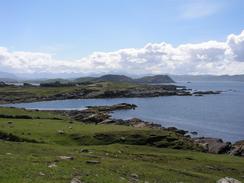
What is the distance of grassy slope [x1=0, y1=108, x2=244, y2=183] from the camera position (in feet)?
105

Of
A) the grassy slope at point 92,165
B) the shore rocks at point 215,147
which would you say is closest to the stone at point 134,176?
the grassy slope at point 92,165

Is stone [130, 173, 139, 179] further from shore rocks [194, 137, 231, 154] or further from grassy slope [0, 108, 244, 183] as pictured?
shore rocks [194, 137, 231, 154]

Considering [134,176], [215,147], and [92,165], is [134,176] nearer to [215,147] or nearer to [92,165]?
[92,165]

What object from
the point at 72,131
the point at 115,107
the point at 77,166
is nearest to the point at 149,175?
the point at 77,166

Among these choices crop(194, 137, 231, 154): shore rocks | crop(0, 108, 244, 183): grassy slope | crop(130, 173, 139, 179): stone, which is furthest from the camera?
crop(194, 137, 231, 154): shore rocks

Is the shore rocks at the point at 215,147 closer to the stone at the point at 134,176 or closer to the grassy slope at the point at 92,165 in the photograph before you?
the grassy slope at the point at 92,165

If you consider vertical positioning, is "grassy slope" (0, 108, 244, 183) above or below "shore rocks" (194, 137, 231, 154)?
above

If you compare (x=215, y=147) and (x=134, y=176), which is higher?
(x=134, y=176)

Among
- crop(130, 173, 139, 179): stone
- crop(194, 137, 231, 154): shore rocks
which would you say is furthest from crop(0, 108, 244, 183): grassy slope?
crop(194, 137, 231, 154): shore rocks

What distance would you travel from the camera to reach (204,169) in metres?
48.5

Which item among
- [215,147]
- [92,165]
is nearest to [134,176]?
[92,165]

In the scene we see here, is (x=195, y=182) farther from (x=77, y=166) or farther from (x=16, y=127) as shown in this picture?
(x=16, y=127)

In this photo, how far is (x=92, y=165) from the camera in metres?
39.2

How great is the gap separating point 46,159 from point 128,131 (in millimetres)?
31996
